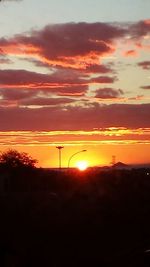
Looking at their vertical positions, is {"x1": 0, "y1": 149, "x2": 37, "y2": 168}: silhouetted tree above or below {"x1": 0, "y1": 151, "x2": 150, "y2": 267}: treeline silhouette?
above

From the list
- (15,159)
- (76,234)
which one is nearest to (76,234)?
(76,234)

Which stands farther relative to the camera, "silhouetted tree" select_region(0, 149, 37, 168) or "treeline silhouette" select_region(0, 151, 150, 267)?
"silhouetted tree" select_region(0, 149, 37, 168)

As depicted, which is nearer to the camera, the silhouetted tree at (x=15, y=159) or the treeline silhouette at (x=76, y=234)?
the treeline silhouette at (x=76, y=234)

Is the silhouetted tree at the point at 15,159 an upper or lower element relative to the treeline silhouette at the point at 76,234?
upper

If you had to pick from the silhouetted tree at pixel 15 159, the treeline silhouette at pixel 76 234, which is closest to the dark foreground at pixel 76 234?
the treeline silhouette at pixel 76 234

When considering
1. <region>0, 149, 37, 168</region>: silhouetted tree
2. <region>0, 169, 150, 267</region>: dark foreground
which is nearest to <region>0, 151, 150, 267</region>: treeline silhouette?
<region>0, 169, 150, 267</region>: dark foreground

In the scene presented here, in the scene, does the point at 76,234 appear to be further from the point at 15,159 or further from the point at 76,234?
the point at 15,159

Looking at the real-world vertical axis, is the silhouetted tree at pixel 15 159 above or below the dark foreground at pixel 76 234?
above

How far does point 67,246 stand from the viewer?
29.2 metres

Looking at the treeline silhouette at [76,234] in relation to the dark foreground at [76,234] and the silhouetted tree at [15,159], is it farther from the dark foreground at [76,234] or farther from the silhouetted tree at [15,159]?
the silhouetted tree at [15,159]

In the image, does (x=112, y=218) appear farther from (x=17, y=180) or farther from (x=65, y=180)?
(x=65, y=180)

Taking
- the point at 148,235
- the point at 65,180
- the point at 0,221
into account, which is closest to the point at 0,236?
the point at 0,221

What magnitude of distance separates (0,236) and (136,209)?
21.8 metres

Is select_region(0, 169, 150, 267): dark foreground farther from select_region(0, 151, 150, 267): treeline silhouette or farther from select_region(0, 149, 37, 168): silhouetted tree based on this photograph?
select_region(0, 149, 37, 168): silhouetted tree
